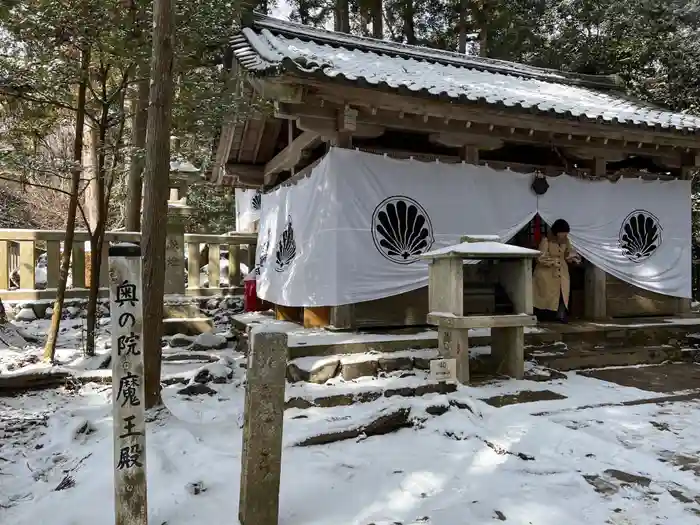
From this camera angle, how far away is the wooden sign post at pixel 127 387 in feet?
8.98

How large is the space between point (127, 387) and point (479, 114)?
6.02 m

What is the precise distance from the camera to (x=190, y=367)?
6.91 m

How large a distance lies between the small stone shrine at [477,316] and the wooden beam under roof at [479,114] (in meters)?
1.91

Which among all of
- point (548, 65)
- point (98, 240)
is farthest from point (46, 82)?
point (548, 65)

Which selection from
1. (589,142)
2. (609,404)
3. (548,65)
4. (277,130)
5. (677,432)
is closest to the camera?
(677,432)

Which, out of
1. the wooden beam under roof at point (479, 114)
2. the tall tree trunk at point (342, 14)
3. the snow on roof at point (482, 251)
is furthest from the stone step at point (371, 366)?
the tall tree trunk at point (342, 14)

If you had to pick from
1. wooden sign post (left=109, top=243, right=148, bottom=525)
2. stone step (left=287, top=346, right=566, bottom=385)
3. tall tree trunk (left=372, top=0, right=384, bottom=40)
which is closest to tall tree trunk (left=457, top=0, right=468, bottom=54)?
tall tree trunk (left=372, top=0, right=384, bottom=40)

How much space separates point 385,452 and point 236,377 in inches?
114

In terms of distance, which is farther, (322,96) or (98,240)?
(98,240)

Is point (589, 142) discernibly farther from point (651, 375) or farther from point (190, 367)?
point (190, 367)

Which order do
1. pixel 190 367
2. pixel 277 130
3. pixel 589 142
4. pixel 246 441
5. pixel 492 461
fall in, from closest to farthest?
pixel 246 441 → pixel 492 461 → pixel 190 367 → pixel 589 142 → pixel 277 130

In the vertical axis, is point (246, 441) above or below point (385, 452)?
above

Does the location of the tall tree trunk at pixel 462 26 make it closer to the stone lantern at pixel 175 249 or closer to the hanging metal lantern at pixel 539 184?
the hanging metal lantern at pixel 539 184

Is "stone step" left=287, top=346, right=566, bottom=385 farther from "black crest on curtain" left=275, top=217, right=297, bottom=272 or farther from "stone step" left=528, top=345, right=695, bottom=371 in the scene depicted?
"black crest on curtain" left=275, top=217, right=297, bottom=272
